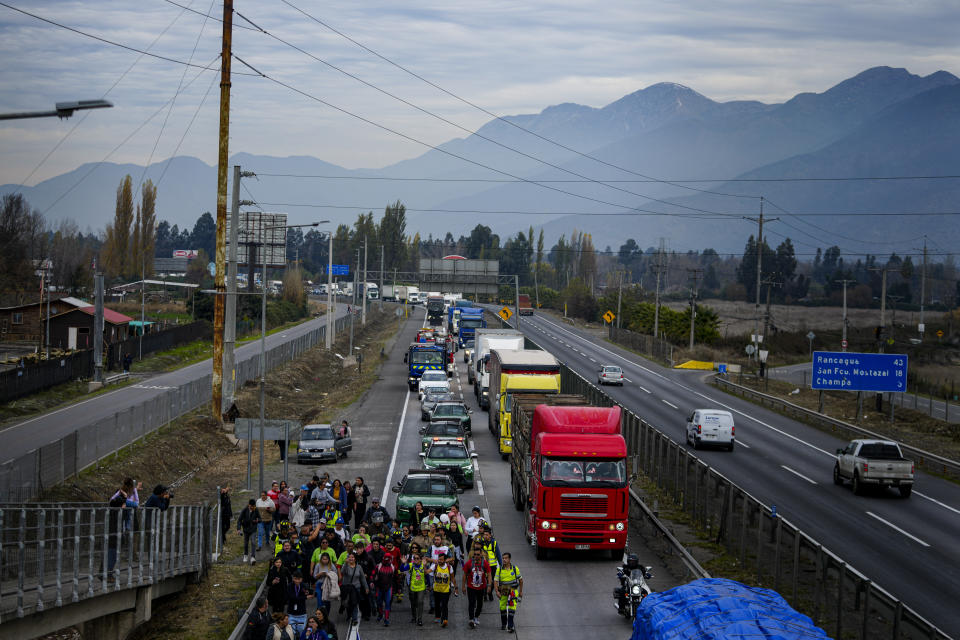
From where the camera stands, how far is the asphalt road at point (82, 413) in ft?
123

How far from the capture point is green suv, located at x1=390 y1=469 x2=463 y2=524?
2655 cm

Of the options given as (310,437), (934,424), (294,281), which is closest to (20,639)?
(310,437)

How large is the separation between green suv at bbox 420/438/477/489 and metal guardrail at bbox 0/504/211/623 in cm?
1144

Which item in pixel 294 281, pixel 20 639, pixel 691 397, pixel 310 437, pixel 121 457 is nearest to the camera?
pixel 20 639

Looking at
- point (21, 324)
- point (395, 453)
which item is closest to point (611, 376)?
point (395, 453)

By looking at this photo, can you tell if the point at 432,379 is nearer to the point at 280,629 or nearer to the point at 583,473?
the point at 583,473

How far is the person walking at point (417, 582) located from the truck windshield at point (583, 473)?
554 cm

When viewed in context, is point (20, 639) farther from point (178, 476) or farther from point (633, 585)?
point (178, 476)

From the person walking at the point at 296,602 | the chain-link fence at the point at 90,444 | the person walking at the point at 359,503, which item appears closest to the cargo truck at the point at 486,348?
the chain-link fence at the point at 90,444

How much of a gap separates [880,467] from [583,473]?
16320 millimetres

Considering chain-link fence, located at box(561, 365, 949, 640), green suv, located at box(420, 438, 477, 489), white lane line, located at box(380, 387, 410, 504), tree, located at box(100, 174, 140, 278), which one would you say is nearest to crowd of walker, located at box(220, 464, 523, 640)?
chain-link fence, located at box(561, 365, 949, 640)

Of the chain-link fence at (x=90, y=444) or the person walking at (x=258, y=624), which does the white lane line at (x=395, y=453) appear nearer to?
the chain-link fence at (x=90, y=444)

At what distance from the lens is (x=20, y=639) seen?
1543 cm

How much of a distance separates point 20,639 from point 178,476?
21370mm
